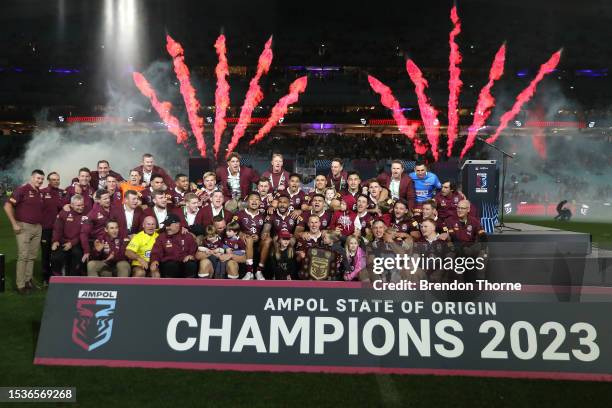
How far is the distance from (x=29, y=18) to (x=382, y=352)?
58336 millimetres

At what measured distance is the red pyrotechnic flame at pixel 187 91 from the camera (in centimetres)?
3966

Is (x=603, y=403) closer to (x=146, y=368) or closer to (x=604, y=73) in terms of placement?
(x=146, y=368)

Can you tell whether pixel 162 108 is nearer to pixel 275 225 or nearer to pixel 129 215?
pixel 129 215

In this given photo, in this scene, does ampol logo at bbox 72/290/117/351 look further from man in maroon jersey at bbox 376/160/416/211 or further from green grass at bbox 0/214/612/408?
man in maroon jersey at bbox 376/160/416/211

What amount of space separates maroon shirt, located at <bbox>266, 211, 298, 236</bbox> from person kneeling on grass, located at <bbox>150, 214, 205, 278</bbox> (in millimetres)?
1378

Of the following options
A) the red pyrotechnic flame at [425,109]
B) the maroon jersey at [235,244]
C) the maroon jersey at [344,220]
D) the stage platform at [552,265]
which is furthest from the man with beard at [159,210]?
the red pyrotechnic flame at [425,109]

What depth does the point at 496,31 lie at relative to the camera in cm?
4912

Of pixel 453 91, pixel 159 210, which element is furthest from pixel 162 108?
pixel 159 210

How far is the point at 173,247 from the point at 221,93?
35.2m

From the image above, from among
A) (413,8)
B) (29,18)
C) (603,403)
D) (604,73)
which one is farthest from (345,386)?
(29,18)

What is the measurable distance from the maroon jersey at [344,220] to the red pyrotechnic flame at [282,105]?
33.3 metres

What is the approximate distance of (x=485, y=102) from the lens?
4188 centimetres

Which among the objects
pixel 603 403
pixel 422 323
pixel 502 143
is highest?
pixel 502 143

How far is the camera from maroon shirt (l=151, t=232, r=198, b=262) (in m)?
7.23
